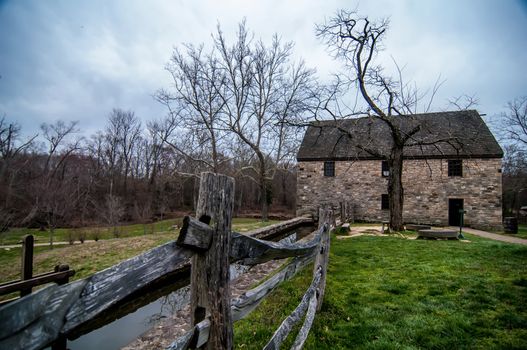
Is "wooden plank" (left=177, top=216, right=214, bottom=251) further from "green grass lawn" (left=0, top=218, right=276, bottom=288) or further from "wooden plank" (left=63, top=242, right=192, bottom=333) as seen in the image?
"green grass lawn" (left=0, top=218, right=276, bottom=288)

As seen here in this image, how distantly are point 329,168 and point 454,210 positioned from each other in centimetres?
903

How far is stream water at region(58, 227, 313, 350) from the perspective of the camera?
4.80 metres

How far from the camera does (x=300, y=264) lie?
136 inches

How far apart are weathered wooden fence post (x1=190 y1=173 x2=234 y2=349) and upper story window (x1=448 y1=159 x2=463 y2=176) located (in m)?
22.1

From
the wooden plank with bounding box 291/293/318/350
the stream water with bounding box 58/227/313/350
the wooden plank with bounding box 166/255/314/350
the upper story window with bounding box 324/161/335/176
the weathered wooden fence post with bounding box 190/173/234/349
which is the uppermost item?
the upper story window with bounding box 324/161/335/176

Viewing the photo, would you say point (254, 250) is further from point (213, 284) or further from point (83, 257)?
point (83, 257)

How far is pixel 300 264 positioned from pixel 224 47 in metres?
20.9

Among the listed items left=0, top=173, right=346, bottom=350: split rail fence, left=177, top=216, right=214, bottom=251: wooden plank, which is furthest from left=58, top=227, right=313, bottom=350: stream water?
left=177, top=216, right=214, bottom=251: wooden plank

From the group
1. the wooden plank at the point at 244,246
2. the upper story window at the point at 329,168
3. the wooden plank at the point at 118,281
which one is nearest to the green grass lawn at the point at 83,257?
the wooden plank at the point at 244,246

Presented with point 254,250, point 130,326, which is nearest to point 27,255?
point 130,326

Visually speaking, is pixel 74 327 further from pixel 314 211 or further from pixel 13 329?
pixel 314 211

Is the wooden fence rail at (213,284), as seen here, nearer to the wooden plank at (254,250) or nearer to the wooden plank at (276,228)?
the wooden plank at (254,250)

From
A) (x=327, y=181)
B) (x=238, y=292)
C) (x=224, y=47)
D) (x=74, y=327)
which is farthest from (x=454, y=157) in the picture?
(x=74, y=327)

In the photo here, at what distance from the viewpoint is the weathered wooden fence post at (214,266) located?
67.0 inches
